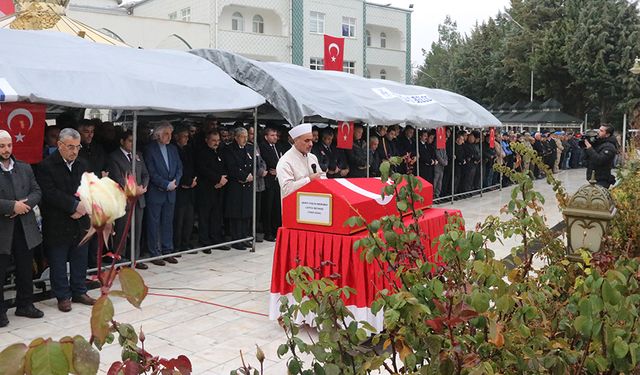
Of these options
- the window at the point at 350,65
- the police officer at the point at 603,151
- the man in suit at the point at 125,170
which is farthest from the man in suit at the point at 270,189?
the window at the point at 350,65

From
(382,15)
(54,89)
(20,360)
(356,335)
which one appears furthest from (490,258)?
(382,15)

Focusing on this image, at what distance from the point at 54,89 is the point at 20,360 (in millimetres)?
5094

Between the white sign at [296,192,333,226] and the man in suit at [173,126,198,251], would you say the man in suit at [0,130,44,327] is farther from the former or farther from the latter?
the man in suit at [173,126,198,251]

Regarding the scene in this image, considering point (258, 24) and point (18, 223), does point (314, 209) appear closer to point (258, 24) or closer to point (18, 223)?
point (18, 223)

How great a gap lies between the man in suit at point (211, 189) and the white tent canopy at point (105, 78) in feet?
3.04

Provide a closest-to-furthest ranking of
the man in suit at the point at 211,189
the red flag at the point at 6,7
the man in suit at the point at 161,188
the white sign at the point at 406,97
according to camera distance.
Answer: the man in suit at the point at 161,188, the man in suit at the point at 211,189, the white sign at the point at 406,97, the red flag at the point at 6,7

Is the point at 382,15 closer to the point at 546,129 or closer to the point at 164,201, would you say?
the point at 546,129

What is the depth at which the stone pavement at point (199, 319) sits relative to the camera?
4461 mm

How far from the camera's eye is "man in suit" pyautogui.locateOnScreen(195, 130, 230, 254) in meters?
7.91

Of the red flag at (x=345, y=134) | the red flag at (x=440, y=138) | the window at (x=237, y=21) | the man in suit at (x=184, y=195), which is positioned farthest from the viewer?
the window at (x=237, y=21)

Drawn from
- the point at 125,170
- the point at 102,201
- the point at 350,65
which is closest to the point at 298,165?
the point at 125,170

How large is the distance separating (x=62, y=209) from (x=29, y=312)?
0.94 metres

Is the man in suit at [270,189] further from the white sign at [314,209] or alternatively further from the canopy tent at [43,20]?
the white sign at [314,209]

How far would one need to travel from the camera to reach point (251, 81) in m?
A: 8.25
